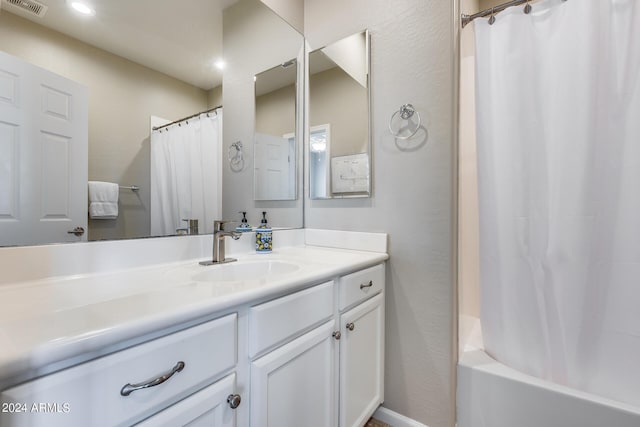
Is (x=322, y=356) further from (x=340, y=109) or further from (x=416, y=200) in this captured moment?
(x=340, y=109)

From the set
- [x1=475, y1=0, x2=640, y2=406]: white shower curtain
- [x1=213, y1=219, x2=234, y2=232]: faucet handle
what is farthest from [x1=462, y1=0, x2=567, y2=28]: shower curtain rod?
[x1=213, y1=219, x2=234, y2=232]: faucet handle

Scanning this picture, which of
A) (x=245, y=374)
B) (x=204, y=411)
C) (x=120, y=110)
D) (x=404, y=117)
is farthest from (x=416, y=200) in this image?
(x=120, y=110)

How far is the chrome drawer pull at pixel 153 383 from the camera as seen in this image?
502 millimetres

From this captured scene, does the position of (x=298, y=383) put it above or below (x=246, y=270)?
below

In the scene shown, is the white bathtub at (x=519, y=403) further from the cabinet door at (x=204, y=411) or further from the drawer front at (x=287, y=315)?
the cabinet door at (x=204, y=411)

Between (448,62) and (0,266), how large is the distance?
5.65 feet

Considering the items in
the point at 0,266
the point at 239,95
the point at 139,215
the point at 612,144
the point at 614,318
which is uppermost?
the point at 239,95

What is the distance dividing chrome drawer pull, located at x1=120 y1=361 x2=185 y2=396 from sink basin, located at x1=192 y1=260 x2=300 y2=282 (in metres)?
0.44

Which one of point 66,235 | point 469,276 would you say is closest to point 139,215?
point 66,235

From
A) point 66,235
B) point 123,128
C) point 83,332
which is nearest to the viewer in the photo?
point 83,332

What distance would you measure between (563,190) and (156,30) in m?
1.72

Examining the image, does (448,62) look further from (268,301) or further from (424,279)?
(268,301)

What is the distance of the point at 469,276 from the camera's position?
1.68 m

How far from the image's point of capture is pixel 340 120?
157cm
